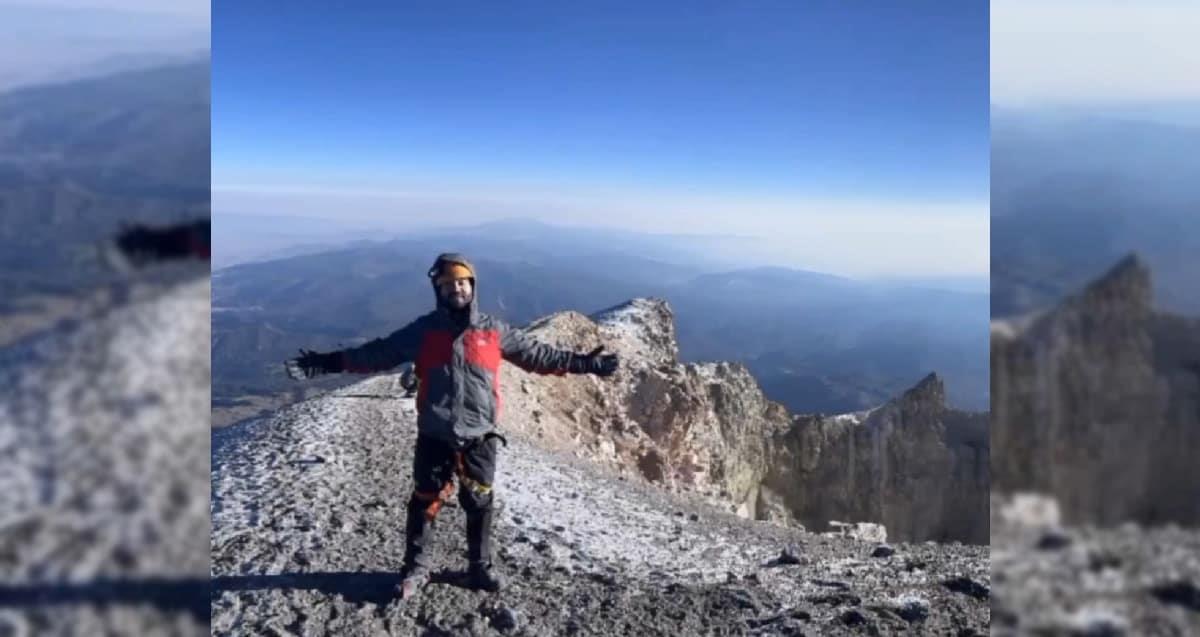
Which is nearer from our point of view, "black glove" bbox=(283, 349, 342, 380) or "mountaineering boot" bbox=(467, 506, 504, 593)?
"black glove" bbox=(283, 349, 342, 380)

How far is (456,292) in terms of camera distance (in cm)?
484

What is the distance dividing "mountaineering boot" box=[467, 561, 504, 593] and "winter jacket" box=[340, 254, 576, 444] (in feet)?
3.72

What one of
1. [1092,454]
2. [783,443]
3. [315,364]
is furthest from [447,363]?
[783,443]

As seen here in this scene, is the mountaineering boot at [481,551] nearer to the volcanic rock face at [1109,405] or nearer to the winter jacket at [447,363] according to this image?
the winter jacket at [447,363]

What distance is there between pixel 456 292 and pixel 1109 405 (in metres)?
3.36

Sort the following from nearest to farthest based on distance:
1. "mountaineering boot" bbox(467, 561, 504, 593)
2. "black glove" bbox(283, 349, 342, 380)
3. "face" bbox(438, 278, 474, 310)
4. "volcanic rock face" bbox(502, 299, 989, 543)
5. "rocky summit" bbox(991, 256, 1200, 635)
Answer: "rocky summit" bbox(991, 256, 1200, 635) → "face" bbox(438, 278, 474, 310) → "black glove" bbox(283, 349, 342, 380) → "mountaineering boot" bbox(467, 561, 504, 593) → "volcanic rock face" bbox(502, 299, 989, 543)

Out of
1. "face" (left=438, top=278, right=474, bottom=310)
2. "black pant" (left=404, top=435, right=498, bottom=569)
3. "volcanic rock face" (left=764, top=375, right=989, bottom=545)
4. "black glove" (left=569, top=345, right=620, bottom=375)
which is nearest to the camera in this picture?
"face" (left=438, top=278, right=474, bottom=310)

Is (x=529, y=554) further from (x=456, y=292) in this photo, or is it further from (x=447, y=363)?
(x=456, y=292)

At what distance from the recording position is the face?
190 inches

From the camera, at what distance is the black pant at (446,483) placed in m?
5.15

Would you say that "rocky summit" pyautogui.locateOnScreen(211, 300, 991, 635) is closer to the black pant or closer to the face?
the black pant

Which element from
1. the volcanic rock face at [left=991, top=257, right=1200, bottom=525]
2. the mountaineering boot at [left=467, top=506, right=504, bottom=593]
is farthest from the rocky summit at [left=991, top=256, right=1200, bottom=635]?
the mountaineering boot at [left=467, top=506, right=504, bottom=593]

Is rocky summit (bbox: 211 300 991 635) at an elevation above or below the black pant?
below

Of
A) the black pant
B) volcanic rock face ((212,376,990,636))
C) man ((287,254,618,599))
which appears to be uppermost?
man ((287,254,618,599))
